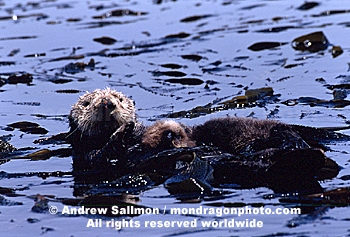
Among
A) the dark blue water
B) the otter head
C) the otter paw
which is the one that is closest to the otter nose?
the otter paw

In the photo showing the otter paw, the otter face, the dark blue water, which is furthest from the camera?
the otter face

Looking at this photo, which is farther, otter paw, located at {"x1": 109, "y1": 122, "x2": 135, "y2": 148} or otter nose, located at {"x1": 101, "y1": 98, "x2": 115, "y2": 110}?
otter nose, located at {"x1": 101, "y1": 98, "x2": 115, "y2": 110}

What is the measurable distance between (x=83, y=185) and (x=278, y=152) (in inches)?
56.5

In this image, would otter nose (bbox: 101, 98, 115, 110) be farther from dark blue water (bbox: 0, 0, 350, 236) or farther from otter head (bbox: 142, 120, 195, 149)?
dark blue water (bbox: 0, 0, 350, 236)

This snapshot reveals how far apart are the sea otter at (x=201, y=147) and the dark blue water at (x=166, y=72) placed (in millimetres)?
212

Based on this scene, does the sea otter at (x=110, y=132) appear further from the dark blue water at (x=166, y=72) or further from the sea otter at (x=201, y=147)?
the dark blue water at (x=166, y=72)

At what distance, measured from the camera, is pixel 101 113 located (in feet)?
18.1

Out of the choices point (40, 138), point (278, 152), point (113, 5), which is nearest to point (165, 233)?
point (278, 152)

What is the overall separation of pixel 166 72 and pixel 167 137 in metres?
3.61

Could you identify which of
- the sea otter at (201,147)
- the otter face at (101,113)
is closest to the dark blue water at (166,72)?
the sea otter at (201,147)

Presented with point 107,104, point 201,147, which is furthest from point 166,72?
point 201,147

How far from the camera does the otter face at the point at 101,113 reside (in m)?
5.54

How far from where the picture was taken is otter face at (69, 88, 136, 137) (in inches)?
218

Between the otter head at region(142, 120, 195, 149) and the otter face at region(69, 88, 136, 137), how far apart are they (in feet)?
0.96
